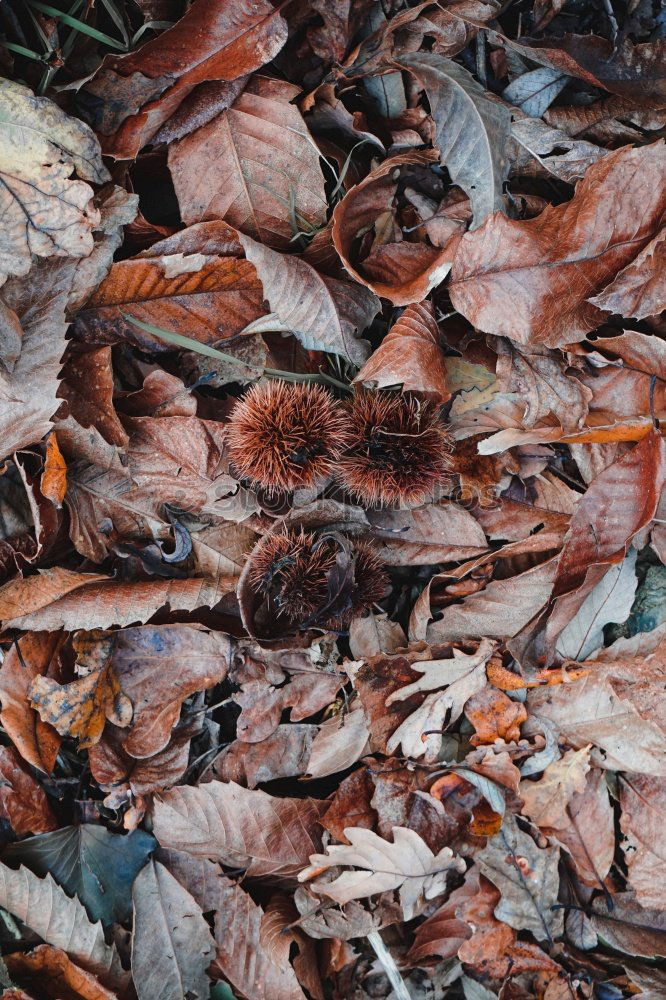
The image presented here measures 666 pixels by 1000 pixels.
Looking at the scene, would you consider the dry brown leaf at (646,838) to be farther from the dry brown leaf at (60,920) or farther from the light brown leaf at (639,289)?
the dry brown leaf at (60,920)

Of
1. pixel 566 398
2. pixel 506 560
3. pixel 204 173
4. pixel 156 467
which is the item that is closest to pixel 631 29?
pixel 566 398

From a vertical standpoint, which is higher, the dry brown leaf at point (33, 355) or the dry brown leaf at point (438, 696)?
the dry brown leaf at point (33, 355)

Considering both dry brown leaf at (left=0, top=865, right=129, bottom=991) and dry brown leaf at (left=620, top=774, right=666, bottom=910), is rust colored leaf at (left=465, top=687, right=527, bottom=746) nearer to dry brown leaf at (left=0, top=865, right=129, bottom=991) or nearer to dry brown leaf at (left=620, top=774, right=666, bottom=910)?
dry brown leaf at (left=620, top=774, right=666, bottom=910)

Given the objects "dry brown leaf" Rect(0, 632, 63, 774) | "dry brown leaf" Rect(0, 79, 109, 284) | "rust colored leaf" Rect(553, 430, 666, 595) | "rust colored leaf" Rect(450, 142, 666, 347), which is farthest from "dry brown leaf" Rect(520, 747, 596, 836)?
"dry brown leaf" Rect(0, 79, 109, 284)

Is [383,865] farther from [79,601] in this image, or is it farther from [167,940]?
[79,601]

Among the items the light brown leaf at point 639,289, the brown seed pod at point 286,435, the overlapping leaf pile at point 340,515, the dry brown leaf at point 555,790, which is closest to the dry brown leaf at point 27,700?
the overlapping leaf pile at point 340,515
